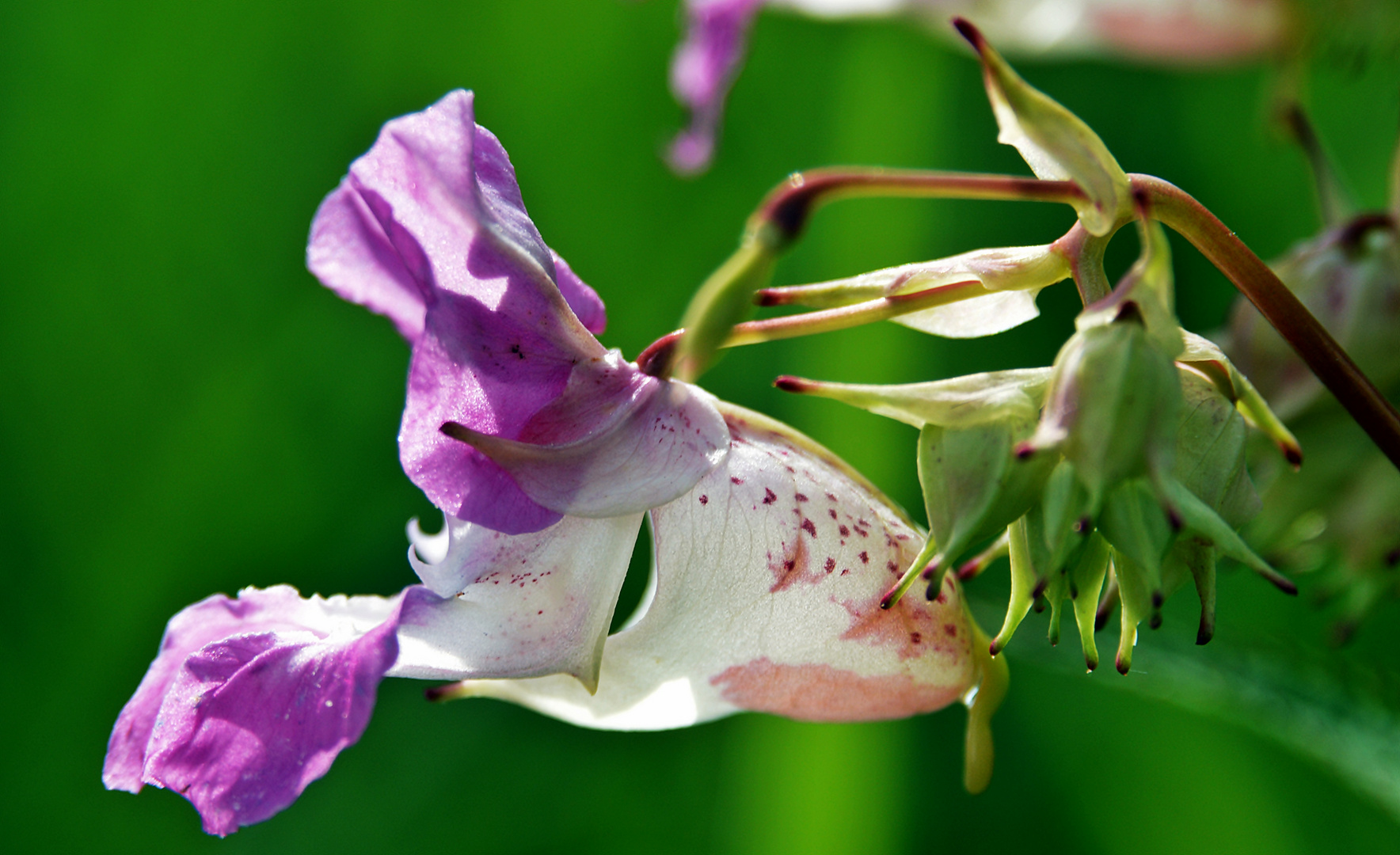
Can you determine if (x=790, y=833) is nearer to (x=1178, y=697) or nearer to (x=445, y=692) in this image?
(x=1178, y=697)

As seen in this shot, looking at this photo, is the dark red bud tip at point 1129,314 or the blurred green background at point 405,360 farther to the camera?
the blurred green background at point 405,360

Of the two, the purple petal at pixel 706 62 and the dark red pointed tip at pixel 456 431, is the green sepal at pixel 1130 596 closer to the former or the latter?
the dark red pointed tip at pixel 456 431

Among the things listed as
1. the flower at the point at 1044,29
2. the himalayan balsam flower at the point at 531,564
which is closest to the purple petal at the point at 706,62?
the flower at the point at 1044,29

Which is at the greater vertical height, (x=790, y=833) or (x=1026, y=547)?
(x=1026, y=547)

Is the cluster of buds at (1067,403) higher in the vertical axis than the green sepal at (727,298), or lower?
lower

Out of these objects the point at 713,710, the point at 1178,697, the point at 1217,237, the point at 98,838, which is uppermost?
the point at 1217,237

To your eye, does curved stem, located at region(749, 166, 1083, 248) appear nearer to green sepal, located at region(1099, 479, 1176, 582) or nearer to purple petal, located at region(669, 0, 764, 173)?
green sepal, located at region(1099, 479, 1176, 582)

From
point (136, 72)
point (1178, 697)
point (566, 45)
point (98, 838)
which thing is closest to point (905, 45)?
point (566, 45)
